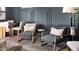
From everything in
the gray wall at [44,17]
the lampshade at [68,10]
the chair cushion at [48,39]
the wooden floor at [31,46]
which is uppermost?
the lampshade at [68,10]

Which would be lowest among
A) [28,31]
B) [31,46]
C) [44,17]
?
[31,46]

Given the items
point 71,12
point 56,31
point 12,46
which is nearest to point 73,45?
point 56,31

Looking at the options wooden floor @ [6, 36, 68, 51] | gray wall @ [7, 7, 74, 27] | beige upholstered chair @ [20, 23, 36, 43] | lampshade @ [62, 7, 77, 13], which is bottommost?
wooden floor @ [6, 36, 68, 51]

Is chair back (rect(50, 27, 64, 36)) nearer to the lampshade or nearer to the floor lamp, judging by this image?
the floor lamp

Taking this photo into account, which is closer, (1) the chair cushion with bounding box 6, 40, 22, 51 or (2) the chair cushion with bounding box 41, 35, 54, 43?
(1) the chair cushion with bounding box 6, 40, 22, 51

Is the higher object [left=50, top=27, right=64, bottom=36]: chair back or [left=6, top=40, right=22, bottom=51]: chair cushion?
[left=50, top=27, right=64, bottom=36]: chair back

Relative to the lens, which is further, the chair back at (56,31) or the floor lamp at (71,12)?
the chair back at (56,31)

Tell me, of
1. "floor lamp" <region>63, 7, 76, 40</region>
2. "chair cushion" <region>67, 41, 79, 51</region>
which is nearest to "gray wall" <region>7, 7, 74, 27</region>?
"floor lamp" <region>63, 7, 76, 40</region>

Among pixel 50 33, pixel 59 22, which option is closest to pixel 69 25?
pixel 59 22

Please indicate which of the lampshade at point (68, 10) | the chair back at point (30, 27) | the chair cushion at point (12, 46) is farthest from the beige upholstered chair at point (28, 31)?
the lampshade at point (68, 10)

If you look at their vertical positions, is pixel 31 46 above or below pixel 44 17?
below

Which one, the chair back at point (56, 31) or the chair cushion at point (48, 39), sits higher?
the chair back at point (56, 31)

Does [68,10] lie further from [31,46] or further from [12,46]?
[12,46]

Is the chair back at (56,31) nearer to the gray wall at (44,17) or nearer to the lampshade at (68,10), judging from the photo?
the gray wall at (44,17)
